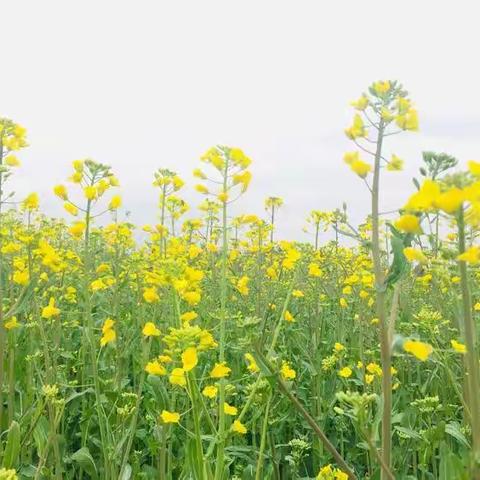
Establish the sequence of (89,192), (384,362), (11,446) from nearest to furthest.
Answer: (384,362) → (11,446) → (89,192)

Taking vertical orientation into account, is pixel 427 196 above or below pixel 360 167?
below

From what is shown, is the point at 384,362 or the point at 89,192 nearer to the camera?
the point at 384,362

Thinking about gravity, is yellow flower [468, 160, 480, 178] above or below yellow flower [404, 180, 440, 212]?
above

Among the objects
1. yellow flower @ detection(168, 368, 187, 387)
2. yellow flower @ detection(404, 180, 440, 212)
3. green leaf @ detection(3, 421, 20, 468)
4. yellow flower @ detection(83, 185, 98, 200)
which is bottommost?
green leaf @ detection(3, 421, 20, 468)

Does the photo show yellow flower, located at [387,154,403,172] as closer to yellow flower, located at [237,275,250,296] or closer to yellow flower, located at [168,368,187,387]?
yellow flower, located at [168,368,187,387]

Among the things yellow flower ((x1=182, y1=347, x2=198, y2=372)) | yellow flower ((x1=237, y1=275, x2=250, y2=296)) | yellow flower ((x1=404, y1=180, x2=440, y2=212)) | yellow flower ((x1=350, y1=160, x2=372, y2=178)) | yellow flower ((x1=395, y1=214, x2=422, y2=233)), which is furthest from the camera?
yellow flower ((x1=237, y1=275, x2=250, y2=296))

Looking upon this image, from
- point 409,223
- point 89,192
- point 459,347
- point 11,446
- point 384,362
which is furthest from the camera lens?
point 89,192

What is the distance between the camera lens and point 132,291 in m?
6.04

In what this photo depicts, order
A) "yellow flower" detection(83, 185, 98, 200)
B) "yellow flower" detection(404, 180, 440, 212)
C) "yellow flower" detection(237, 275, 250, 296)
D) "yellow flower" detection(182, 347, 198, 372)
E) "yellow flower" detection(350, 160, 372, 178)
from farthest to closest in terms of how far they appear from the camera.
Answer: "yellow flower" detection(237, 275, 250, 296), "yellow flower" detection(83, 185, 98, 200), "yellow flower" detection(182, 347, 198, 372), "yellow flower" detection(350, 160, 372, 178), "yellow flower" detection(404, 180, 440, 212)

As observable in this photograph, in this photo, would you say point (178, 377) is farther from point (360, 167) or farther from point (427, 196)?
point (427, 196)

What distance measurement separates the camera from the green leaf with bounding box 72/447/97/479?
2617mm

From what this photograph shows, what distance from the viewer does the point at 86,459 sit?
8.67ft

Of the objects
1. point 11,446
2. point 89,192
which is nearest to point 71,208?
point 89,192

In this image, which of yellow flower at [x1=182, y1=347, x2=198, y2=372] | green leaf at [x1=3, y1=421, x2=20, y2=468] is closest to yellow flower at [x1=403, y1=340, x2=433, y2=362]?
yellow flower at [x1=182, y1=347, x2=198, y2=372]
